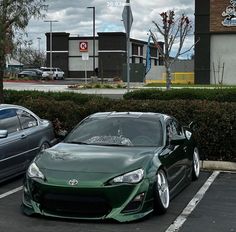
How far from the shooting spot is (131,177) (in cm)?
632

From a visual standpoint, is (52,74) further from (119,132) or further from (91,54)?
(119,132)

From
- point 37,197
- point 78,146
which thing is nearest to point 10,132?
point 78,146

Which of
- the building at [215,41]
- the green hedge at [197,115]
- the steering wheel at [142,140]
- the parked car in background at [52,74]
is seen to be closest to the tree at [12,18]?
the green hedge at [197,115]

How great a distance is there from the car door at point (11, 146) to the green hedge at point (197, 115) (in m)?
2.75

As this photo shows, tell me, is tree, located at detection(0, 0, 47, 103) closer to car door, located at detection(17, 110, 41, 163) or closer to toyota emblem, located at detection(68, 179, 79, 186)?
car door, located at detection(17, 110, 41, 163)

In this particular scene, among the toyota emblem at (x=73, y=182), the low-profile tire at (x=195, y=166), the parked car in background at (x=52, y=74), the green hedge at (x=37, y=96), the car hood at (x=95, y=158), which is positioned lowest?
the low-profile tire at (x=195, y=166)

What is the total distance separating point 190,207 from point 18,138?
3.31 m

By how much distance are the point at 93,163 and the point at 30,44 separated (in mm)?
10074

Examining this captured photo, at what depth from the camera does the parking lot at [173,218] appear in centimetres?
616

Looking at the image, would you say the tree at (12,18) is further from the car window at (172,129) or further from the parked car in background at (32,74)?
A: the parked car in background at (32,74)

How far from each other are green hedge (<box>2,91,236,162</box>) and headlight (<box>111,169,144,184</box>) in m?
4.57

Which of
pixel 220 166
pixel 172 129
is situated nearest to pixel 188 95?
pixel 220 166

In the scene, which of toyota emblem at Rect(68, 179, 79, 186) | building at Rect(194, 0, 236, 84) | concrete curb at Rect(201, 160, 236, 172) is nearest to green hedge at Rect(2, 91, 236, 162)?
concrete curb at Rect(201, 160, 236, 172)

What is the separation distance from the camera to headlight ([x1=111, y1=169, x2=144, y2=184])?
20.5ft
